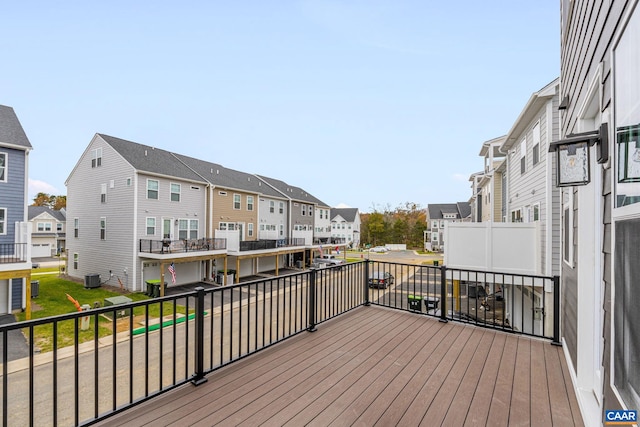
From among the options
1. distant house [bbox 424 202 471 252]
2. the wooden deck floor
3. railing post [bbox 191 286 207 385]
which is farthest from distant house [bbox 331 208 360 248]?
railing post [bbox 191 286 207 385]

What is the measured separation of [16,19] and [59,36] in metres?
1.07

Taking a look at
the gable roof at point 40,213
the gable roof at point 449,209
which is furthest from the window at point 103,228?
the gable roof at point 449,209

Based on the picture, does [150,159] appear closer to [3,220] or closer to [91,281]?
[3,220]

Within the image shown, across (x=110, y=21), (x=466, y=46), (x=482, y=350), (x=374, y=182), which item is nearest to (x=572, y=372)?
(x=482, y=350)

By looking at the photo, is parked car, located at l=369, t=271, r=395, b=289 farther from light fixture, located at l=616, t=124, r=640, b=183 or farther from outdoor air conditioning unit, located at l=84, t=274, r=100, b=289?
outdoor air conditioning unit, located at l=84, t=274, r=100, b=289

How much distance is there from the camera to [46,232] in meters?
28.9

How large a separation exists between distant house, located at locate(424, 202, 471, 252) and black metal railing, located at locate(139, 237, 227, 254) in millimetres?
31262

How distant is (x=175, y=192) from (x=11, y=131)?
590cm

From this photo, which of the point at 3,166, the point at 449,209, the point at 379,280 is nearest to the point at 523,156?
the point at 379,280

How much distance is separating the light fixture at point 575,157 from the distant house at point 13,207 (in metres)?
12.7

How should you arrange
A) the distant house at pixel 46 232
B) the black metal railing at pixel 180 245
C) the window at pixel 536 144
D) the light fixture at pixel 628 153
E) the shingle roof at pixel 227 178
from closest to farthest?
the light fixture at pixel 628 153 → the window at pixel 536 144 → the black metal railing at pixel 180 245 → the shingle roof at pixel 227 178 → the distant house at pixel 46 232

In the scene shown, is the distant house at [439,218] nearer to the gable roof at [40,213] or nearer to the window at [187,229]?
the window at [187,229]

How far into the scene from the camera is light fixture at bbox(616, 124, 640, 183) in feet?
3.68

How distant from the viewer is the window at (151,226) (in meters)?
13.3
